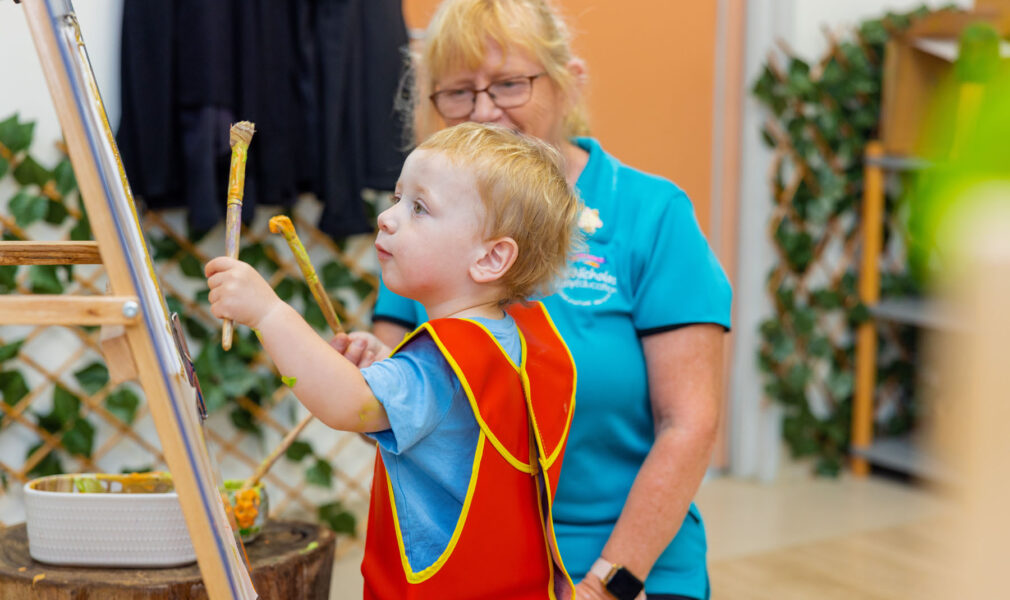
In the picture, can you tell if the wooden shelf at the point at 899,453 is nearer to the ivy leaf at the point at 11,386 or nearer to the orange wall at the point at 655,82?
the orange wall at the point at 655,82

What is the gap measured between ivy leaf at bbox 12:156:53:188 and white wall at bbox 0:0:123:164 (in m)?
0.04

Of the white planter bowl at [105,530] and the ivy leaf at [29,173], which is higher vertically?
the ivy leaf at [29,173]

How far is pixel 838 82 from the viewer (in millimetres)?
3062

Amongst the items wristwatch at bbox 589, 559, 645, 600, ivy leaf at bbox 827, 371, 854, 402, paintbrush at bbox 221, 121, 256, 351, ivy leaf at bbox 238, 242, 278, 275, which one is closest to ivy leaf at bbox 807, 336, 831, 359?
ivy leaf at bbox 827, 371, 854, 402

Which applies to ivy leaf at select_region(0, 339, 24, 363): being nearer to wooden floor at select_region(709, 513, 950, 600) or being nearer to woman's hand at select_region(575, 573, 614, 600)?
woman's hand at select_region(575, 573, 614, 600)

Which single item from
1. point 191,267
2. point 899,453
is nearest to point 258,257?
point 191,267

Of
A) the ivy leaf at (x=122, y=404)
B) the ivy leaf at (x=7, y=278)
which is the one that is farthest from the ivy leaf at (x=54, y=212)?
the ivy leaf at (x=122, y=404)

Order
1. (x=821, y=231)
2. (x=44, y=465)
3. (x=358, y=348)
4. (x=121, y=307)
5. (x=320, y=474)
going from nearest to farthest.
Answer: (x=121, y=307) → (x=358, y=348) → (x=44, y=465) → (x=320, y=474) → (x=821, y=231)

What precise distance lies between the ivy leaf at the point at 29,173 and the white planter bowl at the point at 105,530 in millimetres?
1016

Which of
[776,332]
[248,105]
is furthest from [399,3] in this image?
[776,332]

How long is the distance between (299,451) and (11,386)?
2.13 ft

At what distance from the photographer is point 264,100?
209 cm

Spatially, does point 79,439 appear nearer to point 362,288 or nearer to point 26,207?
point 26,207

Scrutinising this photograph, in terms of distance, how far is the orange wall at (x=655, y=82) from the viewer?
2.77 meters
